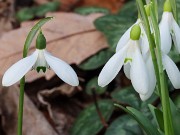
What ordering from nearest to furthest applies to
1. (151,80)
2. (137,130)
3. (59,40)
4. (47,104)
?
(151,80)
(137,130)
(47,104)
(59,40)

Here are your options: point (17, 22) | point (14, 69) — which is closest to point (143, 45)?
point (14, 69)

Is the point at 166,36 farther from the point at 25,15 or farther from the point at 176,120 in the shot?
the point at 25,15

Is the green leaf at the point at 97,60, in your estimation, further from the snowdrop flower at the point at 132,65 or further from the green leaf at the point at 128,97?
the snowdrop flower at the point at 132,65

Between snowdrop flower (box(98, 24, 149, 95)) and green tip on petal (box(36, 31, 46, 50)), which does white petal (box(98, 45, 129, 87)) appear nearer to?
snowdrop flower (box(98, 24, 149, 95))

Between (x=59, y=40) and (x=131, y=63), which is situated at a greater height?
(x=131, y=63)

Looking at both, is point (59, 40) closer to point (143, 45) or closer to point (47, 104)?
point (47, 104)
